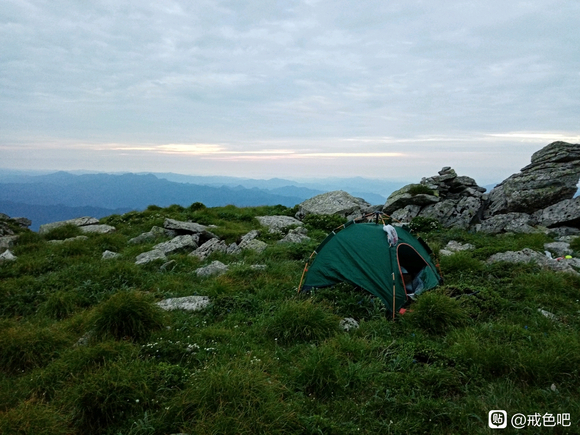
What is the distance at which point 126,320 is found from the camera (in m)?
6.09

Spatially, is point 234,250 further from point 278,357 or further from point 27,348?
point 27,348

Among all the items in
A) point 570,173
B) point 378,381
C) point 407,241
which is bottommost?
point 378,381

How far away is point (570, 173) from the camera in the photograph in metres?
16.8

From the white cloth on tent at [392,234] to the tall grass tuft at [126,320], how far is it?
537cm

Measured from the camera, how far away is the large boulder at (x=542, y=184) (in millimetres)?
16500

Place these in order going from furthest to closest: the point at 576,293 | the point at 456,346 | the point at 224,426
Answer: the point at 576,293
the point at 456,346
the point at 224,426

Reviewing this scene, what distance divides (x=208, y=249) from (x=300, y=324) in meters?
6.98

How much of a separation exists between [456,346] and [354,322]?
1.94 m

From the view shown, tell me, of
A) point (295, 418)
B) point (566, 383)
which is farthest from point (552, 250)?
point (295, 418)

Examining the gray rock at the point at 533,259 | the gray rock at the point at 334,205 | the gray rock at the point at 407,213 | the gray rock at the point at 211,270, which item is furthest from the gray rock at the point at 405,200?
the gray rock at the point at 211,270

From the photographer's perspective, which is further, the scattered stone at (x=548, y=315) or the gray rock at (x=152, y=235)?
the gray rock at (x=152, y=235)

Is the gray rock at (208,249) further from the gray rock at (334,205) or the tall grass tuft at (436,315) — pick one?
the gray rock at (334,205)

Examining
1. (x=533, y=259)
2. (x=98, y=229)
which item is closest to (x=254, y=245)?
(x=98, y=229)

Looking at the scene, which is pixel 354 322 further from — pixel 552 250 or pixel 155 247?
pixel 552 250
